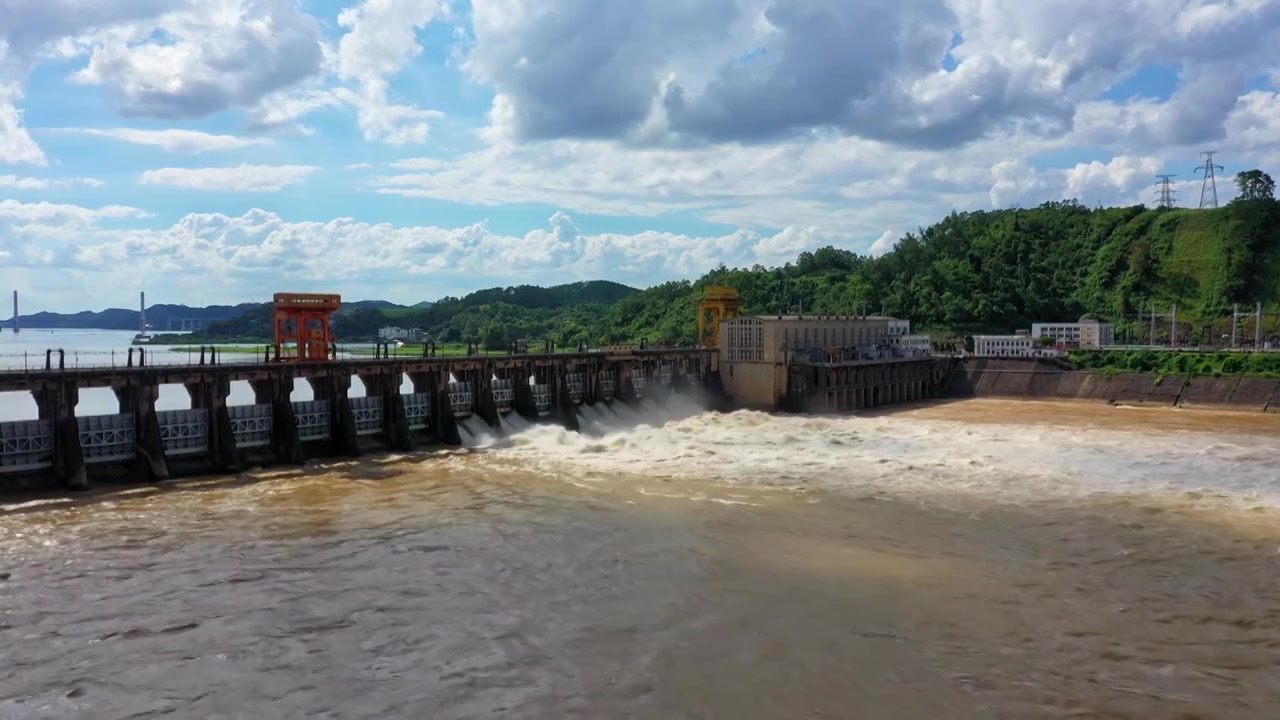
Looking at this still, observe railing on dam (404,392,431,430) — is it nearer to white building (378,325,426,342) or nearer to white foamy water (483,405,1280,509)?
white foamy water (483,405,1280,509)

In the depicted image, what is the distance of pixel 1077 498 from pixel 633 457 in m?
18.0

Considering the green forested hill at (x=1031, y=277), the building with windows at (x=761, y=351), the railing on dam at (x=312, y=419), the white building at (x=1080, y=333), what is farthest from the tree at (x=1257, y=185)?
the railing on dam at (x=312, y=419)

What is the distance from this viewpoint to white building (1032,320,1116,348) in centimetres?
8888

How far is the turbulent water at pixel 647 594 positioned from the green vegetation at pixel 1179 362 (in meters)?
36.9

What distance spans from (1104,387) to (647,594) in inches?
2454

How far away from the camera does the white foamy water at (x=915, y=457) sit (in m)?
33.4

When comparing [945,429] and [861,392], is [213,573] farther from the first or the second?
[861,392]

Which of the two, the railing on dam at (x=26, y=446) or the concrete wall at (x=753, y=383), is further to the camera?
the concrete wall at (x=753, y=383)

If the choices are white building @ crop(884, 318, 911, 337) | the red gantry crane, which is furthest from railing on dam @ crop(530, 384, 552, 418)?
white building @ crop(884, 318, 911, 337)

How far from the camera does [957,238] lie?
14375 cm

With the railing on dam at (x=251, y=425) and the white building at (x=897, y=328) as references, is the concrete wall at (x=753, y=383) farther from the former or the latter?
the railing on dam at (x=251, y=425)

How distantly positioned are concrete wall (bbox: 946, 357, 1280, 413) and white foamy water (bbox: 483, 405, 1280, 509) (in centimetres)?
1801

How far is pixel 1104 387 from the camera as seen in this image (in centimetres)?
6975

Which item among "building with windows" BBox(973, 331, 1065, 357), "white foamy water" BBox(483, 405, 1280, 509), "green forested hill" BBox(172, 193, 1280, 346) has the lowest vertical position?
"white foamy water" BBox(483, 405, 1280, 509)
